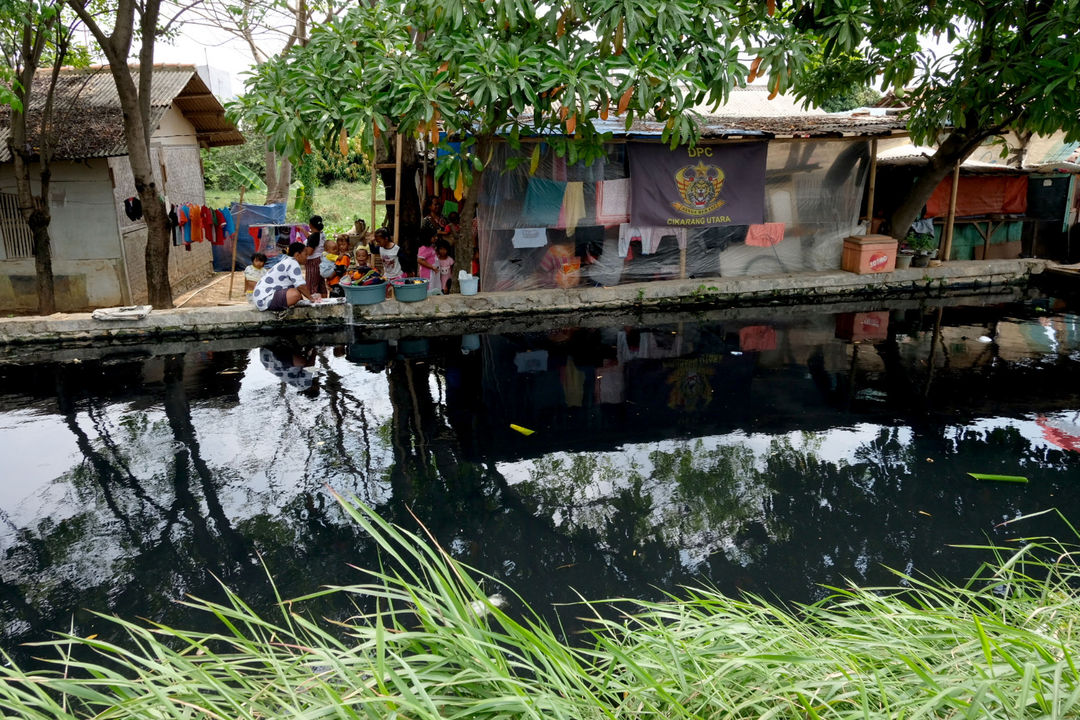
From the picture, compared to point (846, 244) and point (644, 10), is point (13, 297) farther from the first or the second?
point (846, 244)

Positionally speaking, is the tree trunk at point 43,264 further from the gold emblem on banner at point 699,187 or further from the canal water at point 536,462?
the gold emblem on banner at point 699,187

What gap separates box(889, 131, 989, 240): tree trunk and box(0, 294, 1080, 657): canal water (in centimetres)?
385

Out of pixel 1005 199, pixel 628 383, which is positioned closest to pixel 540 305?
pixel 628 383

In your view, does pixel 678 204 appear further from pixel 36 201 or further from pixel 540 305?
pixel 36 201

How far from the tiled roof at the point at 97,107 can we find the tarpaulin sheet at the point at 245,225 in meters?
2.09

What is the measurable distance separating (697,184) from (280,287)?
650 centimetres

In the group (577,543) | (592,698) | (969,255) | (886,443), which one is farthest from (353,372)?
(969,255)

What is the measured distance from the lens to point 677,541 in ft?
16.0

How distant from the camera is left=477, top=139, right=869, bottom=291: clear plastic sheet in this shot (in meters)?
11.4

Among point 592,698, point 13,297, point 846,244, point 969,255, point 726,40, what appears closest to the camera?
point 592,698

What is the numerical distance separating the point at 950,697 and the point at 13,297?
13.7 m

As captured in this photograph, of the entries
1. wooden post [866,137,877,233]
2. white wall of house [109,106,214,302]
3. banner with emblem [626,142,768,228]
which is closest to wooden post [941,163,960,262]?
wooden post [866,137,877,233]

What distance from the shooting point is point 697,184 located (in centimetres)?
1204

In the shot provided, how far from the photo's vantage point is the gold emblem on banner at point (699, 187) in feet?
39.3
